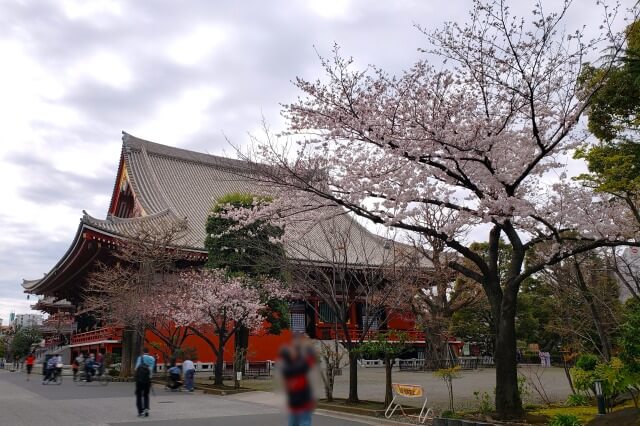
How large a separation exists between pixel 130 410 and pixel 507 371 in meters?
9.10

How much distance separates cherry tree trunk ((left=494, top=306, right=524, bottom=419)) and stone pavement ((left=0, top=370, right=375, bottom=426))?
10.1 feet

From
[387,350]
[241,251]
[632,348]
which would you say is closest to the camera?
[632,348]

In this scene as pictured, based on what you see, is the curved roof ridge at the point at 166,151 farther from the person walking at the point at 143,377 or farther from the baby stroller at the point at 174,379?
the person walking at the point at 143,377

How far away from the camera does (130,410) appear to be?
13.4 metres

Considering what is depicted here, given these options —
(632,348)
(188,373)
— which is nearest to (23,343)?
(188,373)

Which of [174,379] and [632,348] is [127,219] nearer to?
[174,379]

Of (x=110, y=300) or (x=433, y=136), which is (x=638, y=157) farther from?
(x=110, y=300)

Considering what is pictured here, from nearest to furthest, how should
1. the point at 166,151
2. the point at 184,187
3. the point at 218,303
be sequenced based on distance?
the point at 218,303, the point at 184,187, the point at 166,151

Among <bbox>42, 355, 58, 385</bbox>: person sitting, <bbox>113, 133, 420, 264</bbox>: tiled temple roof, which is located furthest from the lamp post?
<bbox>113, 133, 420, 264</bbox>: tiled temple roof

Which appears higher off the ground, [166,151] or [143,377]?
[166,151]

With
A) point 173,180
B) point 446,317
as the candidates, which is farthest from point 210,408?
point 173,180

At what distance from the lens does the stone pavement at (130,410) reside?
11562mm

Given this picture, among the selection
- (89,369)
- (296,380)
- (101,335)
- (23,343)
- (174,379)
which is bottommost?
(174,379)

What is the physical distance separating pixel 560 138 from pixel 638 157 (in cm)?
211
